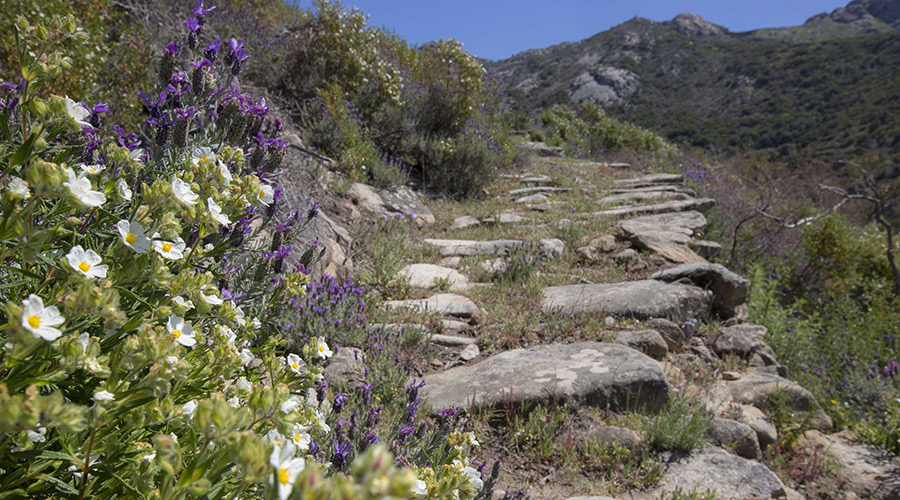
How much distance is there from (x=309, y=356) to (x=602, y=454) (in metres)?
1.92

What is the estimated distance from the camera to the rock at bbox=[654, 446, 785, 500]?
2461 mm

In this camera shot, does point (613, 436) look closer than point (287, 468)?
No

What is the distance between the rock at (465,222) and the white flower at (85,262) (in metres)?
5.50

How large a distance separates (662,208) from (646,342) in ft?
13.9

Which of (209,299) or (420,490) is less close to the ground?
(209,299)

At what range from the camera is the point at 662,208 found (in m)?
7.29

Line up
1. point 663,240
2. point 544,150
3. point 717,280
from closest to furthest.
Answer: point 717,280, point 663,240, point 544,150

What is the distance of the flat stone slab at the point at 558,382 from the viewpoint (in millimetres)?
2828

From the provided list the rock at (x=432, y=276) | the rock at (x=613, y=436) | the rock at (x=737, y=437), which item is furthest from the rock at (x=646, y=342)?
the rock at (x=432, y=276)

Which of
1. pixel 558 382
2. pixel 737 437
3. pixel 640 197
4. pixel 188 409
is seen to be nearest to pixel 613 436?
pixel 558 382

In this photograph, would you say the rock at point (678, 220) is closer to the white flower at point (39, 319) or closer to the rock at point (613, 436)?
the rock at point (613, 436)

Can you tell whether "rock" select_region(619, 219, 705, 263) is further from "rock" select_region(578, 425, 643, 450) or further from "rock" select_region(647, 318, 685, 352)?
"rock" select_region(578, 425, 643, 450)

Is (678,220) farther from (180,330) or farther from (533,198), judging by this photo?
(180,330)

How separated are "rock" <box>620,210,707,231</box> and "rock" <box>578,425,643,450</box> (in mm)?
4236
